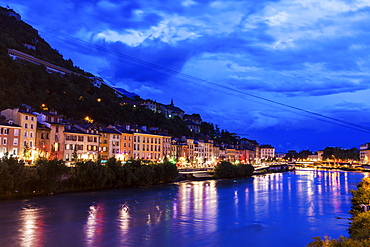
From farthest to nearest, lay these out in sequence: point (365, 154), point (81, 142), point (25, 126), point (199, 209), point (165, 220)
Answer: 1. point (365, 154)
2. point (81, 142)
3. point (25, 126)
4. point (199, 209)
5. point (165, 220)

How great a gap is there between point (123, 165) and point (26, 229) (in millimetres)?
25756

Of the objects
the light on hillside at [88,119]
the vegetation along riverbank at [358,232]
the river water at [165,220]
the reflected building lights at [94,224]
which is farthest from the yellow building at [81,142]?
the vegetation along riverbank at [358,232]

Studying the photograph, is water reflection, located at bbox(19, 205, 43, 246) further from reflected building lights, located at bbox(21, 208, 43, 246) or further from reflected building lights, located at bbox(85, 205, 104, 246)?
reflected building lights, located at bbox(85, 205, 104, 246)

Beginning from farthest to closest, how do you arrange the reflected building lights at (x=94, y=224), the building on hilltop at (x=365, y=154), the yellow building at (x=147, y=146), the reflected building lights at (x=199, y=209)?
1. the building on hilltop at (x=365, y=154)
2. the yellow building at (x=147, y=146)
3. the reflected building lights at (x=199, y=209)
4. the reflected building lights at (x=94, y=224)

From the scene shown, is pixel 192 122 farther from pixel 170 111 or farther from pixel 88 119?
pixel 88 119

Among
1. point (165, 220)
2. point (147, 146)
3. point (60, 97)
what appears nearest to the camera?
point (165, 220)

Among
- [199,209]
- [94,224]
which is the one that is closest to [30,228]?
[94,224]

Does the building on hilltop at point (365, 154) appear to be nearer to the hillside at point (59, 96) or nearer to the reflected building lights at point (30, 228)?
the hillside at point (59, 96)

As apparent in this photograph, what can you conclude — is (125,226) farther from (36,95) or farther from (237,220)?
(36,95)

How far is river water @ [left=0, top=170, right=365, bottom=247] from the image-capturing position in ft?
73.2

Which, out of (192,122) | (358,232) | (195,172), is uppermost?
(192,122)

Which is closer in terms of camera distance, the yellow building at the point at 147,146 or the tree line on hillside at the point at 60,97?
the tree line on hillside at the point at 60,97

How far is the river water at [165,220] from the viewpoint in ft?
73.2

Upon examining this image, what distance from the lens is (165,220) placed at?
28375 mm
